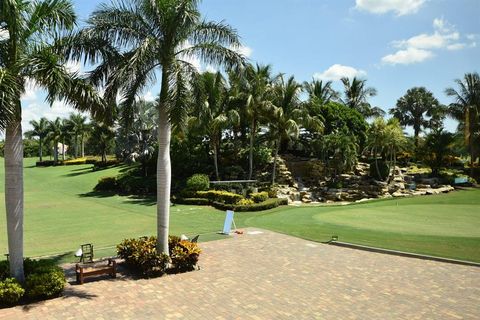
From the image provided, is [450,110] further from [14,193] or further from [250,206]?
[14,193]

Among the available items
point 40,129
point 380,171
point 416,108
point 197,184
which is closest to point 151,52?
point 197,184

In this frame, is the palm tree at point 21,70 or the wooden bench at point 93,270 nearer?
the palm tree at point 21,70

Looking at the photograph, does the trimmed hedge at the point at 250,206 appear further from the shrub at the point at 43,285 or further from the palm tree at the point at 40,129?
the palm tree at the point at 40,129

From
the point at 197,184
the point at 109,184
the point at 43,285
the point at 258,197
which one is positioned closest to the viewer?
the point at 43,285

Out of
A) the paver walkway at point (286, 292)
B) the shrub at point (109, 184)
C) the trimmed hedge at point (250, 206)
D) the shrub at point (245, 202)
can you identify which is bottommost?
the paver walkway at point (286, 292)

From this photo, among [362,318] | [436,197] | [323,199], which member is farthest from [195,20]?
[436,197]

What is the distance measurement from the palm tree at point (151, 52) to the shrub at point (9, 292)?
436 centimetres

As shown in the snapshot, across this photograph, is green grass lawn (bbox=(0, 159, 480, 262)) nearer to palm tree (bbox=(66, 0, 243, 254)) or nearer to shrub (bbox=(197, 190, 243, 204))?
shrub (bbox=(197, 190, 243, 204))

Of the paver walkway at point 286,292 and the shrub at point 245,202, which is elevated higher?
the shrub at point 245,202

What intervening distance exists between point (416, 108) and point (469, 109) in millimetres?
16568

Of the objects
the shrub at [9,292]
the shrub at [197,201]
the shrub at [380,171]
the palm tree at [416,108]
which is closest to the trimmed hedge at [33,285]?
the shrub at [9,292]

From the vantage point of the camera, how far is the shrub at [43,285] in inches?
411

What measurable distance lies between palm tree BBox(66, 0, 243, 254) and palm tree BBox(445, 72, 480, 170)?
39.0 metres

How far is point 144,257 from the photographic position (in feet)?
42.1
